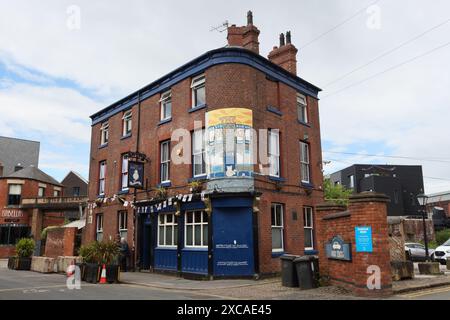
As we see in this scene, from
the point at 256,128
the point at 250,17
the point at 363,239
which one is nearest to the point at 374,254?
the point at 363,239

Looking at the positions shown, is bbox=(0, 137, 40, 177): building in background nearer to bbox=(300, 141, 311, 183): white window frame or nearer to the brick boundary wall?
bbox=(300, 141, 311, 183): white window frame

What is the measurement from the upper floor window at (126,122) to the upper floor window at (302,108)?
9.79m

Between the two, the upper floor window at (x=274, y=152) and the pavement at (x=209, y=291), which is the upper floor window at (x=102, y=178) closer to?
the pavement at (x=209, y=291)

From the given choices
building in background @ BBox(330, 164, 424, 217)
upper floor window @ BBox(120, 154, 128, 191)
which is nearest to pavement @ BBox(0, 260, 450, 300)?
upper floor window @ BBox(120, 154, 128, 191)

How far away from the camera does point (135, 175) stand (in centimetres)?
1997

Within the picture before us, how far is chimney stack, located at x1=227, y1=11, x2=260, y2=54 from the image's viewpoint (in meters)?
19.4

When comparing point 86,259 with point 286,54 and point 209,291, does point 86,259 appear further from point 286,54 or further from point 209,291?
point 286,54

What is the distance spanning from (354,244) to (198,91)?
10697 millimetres

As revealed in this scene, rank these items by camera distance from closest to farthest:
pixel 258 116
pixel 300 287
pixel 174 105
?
pixel 300 287 < pixel 258 116 < pixel 174 105

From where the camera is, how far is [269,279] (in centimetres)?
1591

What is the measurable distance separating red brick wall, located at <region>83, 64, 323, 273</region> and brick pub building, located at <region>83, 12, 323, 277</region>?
5 centimetres
